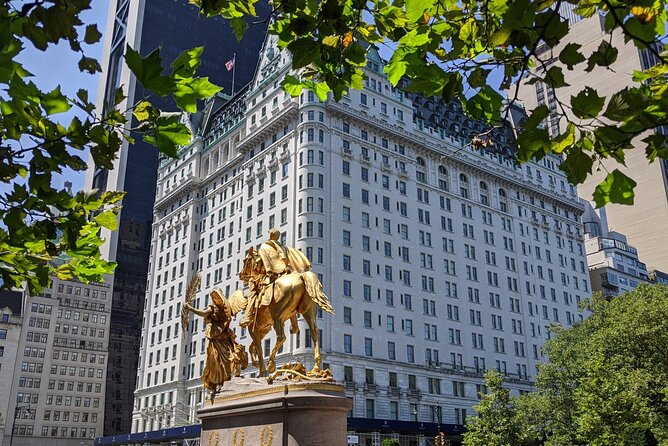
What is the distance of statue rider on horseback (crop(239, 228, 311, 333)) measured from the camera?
739 inches

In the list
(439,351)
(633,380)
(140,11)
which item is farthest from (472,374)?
(140,11)

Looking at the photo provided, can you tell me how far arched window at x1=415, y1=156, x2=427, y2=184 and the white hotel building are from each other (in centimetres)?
18

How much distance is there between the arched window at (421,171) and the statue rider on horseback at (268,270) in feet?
200

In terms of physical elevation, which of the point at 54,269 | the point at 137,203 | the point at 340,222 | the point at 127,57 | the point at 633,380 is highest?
the point at 137,203

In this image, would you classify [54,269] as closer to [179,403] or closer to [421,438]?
[421,438]

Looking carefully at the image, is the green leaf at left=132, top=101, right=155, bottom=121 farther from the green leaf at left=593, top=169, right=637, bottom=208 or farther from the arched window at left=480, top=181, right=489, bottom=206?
the arched window at left=480, top=181, right=489, bottom=206

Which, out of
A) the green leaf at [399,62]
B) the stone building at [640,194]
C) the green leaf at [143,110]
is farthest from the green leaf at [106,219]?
the stone building at [640,194]

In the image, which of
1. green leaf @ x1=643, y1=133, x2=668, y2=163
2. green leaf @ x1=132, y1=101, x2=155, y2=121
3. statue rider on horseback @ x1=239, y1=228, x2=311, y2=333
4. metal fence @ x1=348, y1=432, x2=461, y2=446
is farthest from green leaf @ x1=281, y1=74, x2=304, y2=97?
metal fence @ x1=348, y1=432, x2=461, y2=446

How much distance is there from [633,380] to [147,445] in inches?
2249

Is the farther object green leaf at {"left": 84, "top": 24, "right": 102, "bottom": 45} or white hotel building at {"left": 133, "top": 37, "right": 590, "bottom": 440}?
white hotel building at {"left": 133, "top": 37, "right": 590, "bottom": 440}

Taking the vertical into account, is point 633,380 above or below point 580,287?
below

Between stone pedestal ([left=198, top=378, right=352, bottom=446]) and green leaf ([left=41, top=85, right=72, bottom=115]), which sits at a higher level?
green leaf ([left=41, top=85, right=72, bottom=115])

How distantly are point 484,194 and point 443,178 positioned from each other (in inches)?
331

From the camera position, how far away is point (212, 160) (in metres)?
90.1
